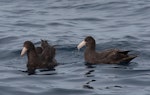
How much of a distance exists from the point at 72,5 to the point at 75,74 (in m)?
13.7

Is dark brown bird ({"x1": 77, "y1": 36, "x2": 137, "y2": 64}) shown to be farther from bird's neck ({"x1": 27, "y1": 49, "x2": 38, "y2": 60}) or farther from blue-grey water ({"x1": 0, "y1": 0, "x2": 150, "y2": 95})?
bird's neck ({"x1": 27, "y1": 49, "x2": 38, "y2": 60})

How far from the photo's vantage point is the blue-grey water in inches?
596

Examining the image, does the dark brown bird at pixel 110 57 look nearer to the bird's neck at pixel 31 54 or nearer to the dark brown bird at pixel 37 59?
the dark brown bird at pixel 37 59

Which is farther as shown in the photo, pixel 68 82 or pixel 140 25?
pixel 140 25

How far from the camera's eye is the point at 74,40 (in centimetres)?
2136

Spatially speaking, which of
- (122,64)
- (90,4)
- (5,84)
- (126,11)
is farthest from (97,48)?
(90,4)

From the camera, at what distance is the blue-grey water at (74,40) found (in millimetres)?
15148

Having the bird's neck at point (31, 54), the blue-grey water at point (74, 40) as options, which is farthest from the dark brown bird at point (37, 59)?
the blue-grey water at point (74, 40)

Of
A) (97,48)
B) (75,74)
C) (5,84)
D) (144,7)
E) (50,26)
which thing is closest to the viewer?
(5,84)

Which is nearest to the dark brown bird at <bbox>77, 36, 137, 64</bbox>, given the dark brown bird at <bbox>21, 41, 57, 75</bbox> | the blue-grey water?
the blue-grey water

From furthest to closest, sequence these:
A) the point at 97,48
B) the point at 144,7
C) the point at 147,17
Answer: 1. the point at 144,7
2. the point at 147,17
3. the point at 97,48

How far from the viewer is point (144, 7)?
28.4 meters

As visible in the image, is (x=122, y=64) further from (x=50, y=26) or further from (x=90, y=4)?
(x=90, y=4)

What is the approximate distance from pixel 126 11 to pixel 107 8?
4.57ft
